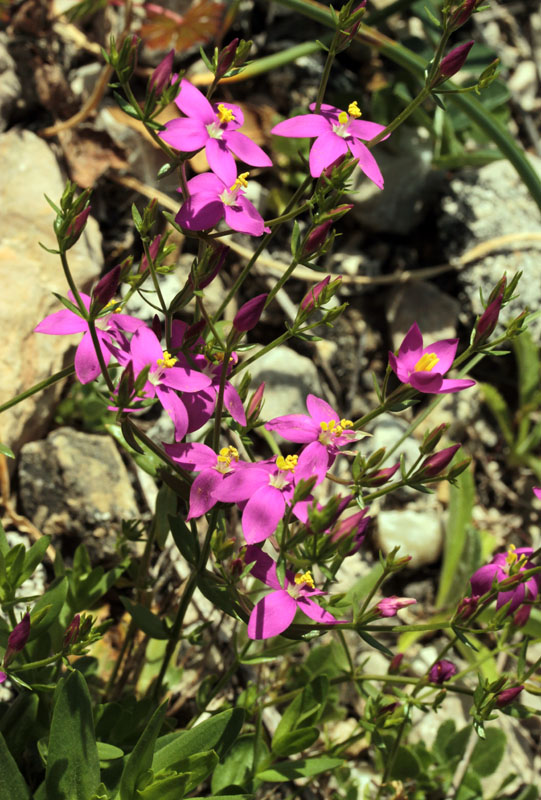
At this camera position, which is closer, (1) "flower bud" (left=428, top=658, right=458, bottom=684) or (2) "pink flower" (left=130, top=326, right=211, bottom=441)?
(2) "pink flower" (left=130, top=326, right=211, bottom=441)

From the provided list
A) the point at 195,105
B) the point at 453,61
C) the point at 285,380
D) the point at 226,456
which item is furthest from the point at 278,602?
the point at 285,380

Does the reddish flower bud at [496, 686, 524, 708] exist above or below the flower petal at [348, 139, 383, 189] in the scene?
below

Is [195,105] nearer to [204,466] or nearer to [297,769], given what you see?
[204,466]

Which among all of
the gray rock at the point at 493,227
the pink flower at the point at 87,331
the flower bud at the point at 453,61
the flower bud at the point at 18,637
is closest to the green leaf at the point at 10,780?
the flower bud at the point at 18,637

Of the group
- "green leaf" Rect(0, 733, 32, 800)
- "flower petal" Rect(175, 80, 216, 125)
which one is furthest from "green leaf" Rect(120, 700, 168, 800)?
"flower petal" Rect(175, 80, 216, 125)

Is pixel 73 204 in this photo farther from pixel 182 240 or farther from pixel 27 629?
pixel 182 240

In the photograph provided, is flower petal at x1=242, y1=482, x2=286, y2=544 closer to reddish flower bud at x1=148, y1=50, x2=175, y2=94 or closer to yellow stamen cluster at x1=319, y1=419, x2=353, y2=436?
yellow stamen cluster at x1=319, y1=419, x2=353, y2=436
